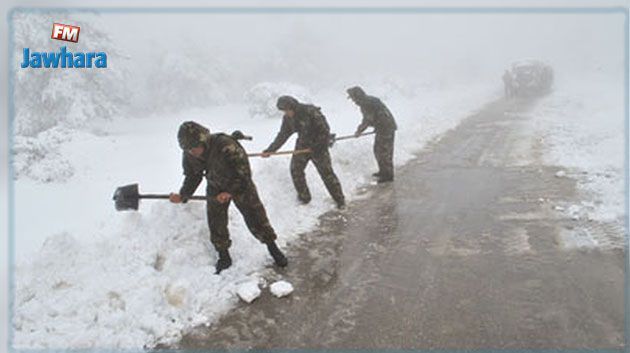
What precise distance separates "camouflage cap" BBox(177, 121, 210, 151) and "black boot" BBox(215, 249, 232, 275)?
49.1 inches

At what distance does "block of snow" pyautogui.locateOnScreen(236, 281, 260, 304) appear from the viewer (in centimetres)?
494

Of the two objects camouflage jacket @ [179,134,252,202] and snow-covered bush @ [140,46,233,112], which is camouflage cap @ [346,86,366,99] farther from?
snow-covered bush @ [140,46,233,112]

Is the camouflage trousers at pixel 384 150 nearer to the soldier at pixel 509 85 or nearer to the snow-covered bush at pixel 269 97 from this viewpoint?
the snow-covered bush at pixel 269 97

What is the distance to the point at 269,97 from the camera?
2311cm

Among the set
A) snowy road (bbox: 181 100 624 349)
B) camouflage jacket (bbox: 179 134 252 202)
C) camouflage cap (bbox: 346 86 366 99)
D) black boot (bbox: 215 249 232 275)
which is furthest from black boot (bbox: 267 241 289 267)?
camouflage cap (bbox: 346 86 366 99)

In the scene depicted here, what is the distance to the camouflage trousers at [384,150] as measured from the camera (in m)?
9.31

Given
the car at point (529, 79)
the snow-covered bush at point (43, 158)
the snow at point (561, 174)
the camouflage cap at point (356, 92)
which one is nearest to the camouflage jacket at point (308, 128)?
the camouflage cap at point (356, 92)

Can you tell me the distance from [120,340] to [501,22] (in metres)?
118

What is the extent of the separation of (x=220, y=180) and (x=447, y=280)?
2672 millimetres

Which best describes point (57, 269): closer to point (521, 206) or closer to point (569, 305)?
point (569, 305)

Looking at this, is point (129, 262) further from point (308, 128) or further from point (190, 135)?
point (308, 128)

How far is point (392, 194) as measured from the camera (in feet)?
28.6

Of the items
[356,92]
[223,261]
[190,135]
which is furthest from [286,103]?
[223,261]

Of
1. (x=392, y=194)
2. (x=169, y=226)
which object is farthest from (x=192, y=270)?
(x=392, y=194)
